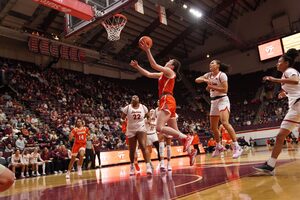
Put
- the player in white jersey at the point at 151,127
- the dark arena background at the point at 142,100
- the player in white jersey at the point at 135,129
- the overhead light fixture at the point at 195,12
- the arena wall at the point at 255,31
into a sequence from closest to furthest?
the dark arena background at the point at 142,100 → the player in white jersey at the point at 135,129 → the player in white jersey at the point at 151,127 → the overhead light fixture at the point at 195,12 → the arena wall at the point at 255,31

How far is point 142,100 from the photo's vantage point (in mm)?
29500

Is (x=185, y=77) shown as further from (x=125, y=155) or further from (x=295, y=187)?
(x=295, y=187)

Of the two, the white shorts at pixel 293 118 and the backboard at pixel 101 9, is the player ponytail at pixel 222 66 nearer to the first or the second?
the white shorts at pixel 293 118

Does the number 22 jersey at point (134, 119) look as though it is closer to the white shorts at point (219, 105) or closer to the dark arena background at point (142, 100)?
the dark arena background at point (142, 100)

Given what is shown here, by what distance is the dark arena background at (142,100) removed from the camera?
5.08 m

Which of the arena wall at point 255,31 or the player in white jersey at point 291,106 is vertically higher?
the arena wall at point 255,31

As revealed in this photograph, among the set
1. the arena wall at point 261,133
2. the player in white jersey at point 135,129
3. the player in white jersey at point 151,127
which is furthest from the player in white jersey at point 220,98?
the arena wall at point 261,133

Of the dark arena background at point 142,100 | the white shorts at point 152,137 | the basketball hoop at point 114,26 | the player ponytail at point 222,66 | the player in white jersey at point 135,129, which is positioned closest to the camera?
the dark arena background at point 142,100

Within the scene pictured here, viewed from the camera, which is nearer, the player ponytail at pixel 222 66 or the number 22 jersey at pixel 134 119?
the player ponytail at pixel 222 66

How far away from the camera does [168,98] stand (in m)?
6.62

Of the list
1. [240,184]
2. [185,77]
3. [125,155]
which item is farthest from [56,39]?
[240,184]

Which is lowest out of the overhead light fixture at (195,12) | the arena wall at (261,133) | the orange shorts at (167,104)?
the arena wall at (261,133)

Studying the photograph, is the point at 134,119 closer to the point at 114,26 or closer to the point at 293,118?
the point at 293,118

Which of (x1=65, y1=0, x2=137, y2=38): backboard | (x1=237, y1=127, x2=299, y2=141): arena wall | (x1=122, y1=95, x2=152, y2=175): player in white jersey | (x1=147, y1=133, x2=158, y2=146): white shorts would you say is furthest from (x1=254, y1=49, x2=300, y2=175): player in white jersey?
(x1=237, y1=127, x2=299, y2=141): arena wall
